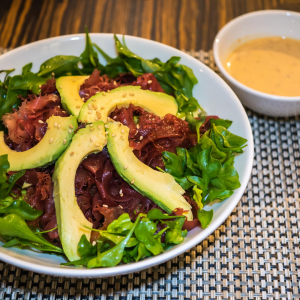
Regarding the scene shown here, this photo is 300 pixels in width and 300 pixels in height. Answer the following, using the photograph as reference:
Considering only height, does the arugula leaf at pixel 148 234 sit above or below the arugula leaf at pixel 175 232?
above

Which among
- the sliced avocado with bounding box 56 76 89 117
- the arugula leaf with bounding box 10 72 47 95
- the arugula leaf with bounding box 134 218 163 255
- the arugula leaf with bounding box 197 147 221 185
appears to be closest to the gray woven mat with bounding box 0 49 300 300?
the arugula leaf with bounding box 134 218 163 255

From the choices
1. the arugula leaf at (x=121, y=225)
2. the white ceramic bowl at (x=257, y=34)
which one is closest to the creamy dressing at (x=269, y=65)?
the white ceramic bowl at (x=257, y=34)

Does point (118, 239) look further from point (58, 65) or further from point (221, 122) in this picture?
point (58, 65)

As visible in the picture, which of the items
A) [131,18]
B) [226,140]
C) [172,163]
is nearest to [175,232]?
[172,163]

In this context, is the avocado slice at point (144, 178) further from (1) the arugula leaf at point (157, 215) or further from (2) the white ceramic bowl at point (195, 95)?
(2) the white ceramic bowl at point (195, 95)

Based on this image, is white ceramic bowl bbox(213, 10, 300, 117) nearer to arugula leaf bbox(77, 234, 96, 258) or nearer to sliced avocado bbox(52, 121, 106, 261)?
sliced avocado bbox(52, 121, 106, 261)

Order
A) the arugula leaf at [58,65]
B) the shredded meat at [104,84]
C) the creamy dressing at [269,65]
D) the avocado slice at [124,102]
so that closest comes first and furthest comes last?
the avocado slice at [124,102] → the shredded meat at [104,84] → the arugula leaf at [58,65] → the creamy dressing at [269,65]

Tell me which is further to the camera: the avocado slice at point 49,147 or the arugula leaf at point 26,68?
the arugula leaf at point 26,68

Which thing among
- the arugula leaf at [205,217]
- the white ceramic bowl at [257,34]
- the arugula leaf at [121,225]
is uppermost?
the arugula leaf at [121,225]
